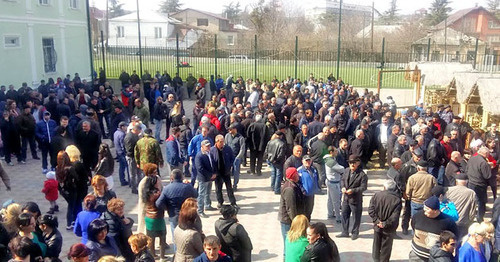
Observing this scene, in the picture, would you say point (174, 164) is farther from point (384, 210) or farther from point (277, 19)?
point (277, 19)

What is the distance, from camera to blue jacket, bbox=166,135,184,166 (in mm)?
8914

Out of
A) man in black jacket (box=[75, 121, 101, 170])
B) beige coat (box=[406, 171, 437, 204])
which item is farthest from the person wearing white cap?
beige coat (box=[406, 171, 437, 204])

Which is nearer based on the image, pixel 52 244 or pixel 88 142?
pixel 52 244

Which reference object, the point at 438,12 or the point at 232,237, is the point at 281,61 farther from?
the point at 438,12

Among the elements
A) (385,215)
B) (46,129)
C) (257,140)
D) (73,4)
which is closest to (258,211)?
(257,140)

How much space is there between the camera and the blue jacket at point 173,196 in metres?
6.32

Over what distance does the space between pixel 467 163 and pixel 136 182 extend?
6.76 metres

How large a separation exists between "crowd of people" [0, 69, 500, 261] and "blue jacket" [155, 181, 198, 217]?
0.02m

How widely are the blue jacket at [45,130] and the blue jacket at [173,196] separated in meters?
5.33

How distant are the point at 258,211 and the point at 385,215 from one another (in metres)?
3.20

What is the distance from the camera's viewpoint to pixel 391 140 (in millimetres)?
9828

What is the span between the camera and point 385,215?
6.32 m

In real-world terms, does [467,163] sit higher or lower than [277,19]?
lower

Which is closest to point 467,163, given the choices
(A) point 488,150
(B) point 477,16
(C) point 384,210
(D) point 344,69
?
(A) point 488,150
